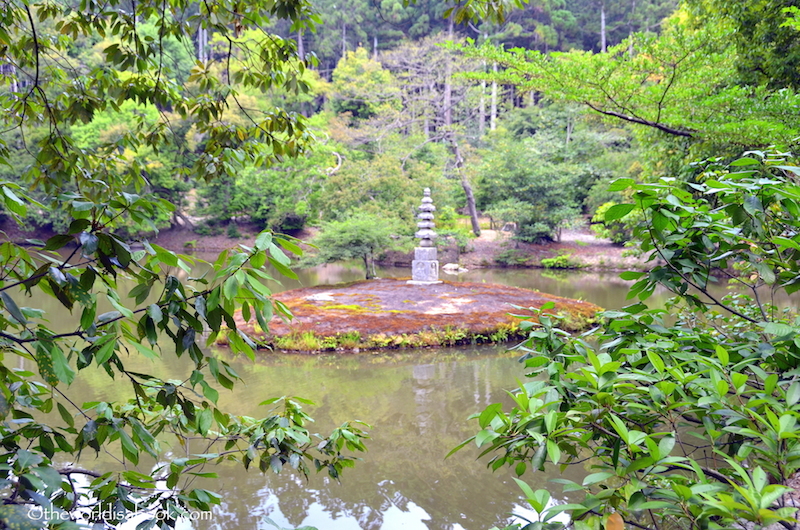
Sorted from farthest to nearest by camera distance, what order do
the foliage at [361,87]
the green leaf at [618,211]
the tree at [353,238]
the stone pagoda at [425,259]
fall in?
the foliage at [361,87], the tree at [353,238], the stone pagoda at [425,259], the green leaf at [618,211]

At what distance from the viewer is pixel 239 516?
3.15 m

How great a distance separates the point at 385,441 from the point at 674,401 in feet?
10.7

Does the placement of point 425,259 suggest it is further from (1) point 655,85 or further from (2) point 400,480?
(2) point 400,480

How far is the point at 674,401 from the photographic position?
126 centimetres

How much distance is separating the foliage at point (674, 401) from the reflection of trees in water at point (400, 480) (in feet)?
6.22

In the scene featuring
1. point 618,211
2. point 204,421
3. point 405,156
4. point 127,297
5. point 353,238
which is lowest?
point 353,238

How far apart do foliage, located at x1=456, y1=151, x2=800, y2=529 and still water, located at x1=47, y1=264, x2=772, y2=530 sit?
38cm

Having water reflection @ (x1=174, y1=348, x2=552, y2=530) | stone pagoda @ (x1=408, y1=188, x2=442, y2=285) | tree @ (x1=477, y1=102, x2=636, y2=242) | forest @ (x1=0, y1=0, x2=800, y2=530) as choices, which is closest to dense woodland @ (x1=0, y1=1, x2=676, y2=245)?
tree @ (x1=477, y1=102, x2=636, y2=242)

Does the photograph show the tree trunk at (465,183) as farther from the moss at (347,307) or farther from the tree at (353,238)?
the moss at (347,307)

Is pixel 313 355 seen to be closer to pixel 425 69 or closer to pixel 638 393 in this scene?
pixel 638 393

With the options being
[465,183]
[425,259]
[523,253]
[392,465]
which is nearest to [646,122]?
[392,465]

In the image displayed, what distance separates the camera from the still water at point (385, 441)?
3182 millimetres

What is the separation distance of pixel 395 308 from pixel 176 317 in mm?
8089

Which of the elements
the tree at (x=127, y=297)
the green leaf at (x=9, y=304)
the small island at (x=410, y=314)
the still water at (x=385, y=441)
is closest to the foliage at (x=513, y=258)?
the small island at (x=410, y=314)
